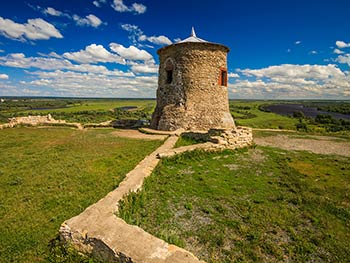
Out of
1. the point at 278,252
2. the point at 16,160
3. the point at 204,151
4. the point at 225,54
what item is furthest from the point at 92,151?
the point at 225,54

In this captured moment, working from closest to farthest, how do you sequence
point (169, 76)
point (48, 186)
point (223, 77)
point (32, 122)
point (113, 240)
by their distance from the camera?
point (113, 240) → point (48, 186) → point (223, 77) → point (169, 76) → point (32, 122)

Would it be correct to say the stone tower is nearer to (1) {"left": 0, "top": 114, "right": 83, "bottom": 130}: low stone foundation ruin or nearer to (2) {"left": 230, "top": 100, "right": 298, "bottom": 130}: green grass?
(2) {"left": 230, "top": 100, "right": 298, "bottom": 130}: green grass

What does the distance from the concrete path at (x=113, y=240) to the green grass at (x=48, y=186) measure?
345 millimetres

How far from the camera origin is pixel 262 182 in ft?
21.7

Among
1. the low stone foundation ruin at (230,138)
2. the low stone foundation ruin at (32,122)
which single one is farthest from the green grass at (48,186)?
the low stone foundation ruin at (32,122)

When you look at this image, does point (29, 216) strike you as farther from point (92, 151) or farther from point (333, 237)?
point (333, 237)

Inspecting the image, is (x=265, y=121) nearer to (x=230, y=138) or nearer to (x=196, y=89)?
(x=196, y=89)

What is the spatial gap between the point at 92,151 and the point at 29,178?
347 centimetres

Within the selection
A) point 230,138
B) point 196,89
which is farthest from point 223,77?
point 230,138

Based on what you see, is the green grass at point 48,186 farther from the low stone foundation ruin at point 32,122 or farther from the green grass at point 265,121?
the green grass at point 265,121

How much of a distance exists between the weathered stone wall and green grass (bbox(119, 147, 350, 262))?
7.47 metres

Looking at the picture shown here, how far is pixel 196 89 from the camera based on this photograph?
1546 cm

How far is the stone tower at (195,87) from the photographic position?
15.3 meters

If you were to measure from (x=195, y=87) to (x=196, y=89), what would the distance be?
16 cm
